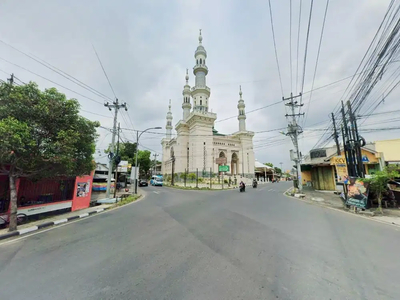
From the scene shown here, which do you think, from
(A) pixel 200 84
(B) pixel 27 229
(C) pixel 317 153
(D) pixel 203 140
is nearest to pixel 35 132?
(B) pixel 27 229

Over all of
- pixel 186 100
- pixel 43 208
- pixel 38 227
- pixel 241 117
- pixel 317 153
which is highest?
pixel 186 100

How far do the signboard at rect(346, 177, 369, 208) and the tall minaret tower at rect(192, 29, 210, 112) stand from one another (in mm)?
34681

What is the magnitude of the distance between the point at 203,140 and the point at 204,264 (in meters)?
35.2

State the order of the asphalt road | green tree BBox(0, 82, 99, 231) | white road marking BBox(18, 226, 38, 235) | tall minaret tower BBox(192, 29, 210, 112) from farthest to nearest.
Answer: tall minaret tower BBox(192, 29, 210, 112), white road marking BBox(18, 226, 38, 235), green tree BBox(0, 82, 99, 231), the asphalt road

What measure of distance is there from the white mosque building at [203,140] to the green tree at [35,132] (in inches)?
1122

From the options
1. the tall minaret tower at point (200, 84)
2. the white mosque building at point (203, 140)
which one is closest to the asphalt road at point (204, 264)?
the white mosque building at point (203, 140)

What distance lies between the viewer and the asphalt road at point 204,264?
2.43 meters

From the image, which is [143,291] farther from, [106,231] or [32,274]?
[106,231]

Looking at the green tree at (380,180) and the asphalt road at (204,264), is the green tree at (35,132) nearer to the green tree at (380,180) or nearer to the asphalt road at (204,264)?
the asphalt road at (204,264)

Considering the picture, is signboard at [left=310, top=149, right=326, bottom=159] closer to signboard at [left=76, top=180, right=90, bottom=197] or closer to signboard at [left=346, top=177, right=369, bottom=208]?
signboard at [left=346, top=177, right=369, bottom=208]

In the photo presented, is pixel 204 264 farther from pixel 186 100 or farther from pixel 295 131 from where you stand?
pixel 186 100

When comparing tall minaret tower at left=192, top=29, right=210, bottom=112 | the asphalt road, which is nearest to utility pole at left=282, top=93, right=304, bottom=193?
the asphalt road

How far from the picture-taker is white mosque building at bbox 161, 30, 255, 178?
37750 mm

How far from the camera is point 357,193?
27.6ft
